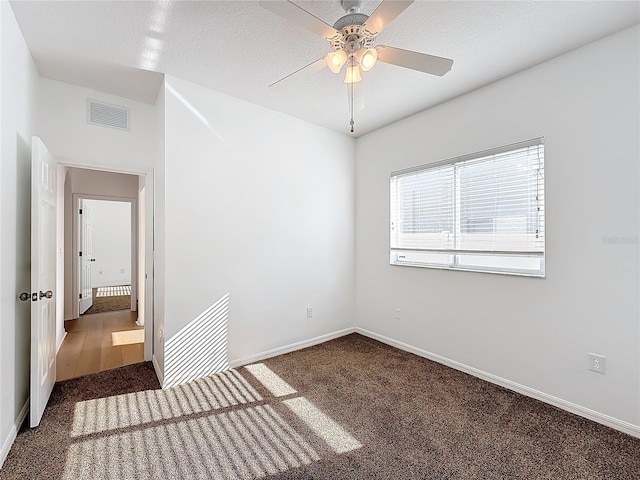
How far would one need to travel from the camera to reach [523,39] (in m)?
2.13

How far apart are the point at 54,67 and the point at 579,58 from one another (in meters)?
4.01

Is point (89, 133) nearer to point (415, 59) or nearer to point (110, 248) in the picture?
point (415, 59)

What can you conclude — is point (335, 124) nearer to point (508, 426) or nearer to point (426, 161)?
point (426, 161)

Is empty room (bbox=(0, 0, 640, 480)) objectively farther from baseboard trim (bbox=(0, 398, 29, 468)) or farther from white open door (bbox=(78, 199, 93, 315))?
white open door (bbox=(78, 199, 93, 315))

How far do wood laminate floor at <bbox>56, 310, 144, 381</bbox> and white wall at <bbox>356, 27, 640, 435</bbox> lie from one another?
3351 millimetres

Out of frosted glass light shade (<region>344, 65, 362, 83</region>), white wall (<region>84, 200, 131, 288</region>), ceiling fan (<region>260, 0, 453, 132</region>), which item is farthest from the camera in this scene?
white wall (<region>84, 200, 131, 288</region>)

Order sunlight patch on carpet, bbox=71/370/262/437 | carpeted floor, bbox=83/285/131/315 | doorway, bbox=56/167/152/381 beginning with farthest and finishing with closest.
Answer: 1. carpeted floor, bbox=83/285/131/315
2. doorway, bbox=56/167/152/381
3. sunlight patch on carpet, bbox=71/370/262/437

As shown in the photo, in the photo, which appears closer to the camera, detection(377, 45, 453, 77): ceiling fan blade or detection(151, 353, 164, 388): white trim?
detection(377, 45, 453, 77): ceiling fan blade

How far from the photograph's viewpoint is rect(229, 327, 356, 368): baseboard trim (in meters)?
3.11

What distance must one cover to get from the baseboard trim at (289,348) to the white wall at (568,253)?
4.00ft

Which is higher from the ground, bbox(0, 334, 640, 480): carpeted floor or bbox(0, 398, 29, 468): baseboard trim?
bbox(0, 398, 29, 468): baseboard trim

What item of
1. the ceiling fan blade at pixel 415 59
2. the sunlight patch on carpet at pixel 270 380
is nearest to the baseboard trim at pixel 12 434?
the sunlight patch on carpet at pixel 270 380

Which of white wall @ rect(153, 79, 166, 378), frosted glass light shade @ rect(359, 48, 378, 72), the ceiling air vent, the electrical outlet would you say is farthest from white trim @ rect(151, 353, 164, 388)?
the electrical outlet

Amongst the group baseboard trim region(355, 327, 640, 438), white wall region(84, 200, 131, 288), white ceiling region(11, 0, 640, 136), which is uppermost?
white ceiling region(11, 0, 640, 136)
